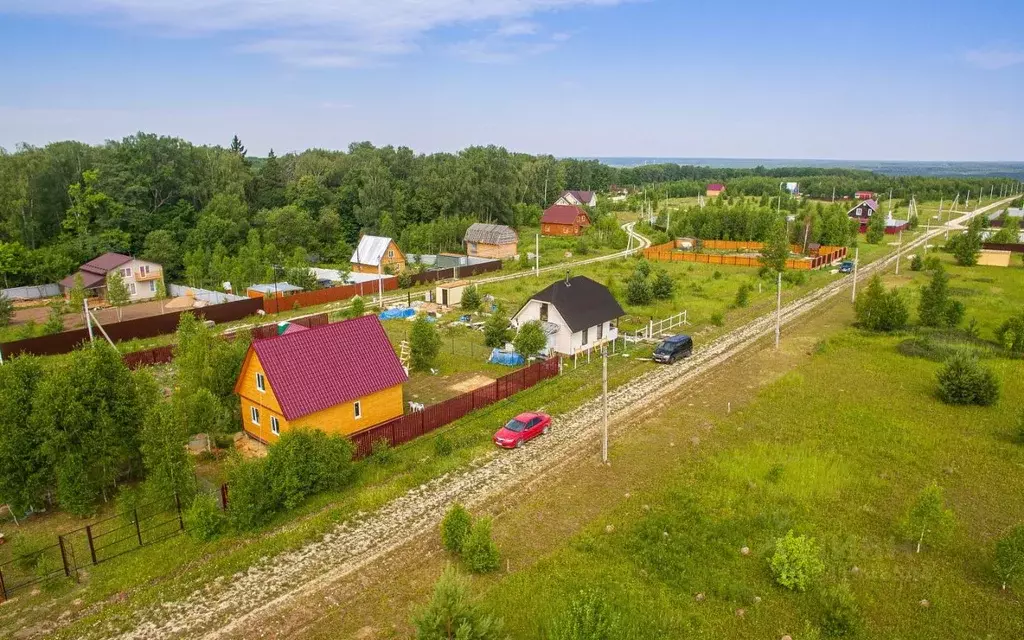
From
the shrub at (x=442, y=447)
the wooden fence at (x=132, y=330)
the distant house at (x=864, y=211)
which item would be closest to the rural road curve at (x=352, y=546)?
the shrub at (x=442, y=447)

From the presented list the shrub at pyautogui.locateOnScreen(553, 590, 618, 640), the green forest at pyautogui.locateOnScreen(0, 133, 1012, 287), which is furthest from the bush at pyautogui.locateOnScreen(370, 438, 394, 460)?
the green forest at pyautogui.locateOnScreen(0, 133, 1012, 287)

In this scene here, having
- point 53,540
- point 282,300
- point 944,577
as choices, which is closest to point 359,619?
point 53,540

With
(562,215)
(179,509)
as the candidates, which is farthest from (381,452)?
(562,215)

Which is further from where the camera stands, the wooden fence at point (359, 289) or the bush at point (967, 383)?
the wooden fence at point (359, 289)

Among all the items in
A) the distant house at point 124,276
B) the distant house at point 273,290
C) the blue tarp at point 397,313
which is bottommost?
the blue tarp at point 397,313

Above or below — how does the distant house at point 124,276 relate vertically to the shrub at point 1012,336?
above

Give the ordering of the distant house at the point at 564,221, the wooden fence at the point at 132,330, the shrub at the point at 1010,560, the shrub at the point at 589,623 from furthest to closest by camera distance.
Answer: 1. the distant house at the point at 564,221
2. the wooden fence at the point at 132,330
3. the shrub at the point at 1010,560
4. the shrub at the point at 589,623

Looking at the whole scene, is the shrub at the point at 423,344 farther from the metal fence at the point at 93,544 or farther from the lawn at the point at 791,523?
the metal fence at the point at 93,544

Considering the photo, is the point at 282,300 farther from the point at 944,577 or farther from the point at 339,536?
the point at 944,577
